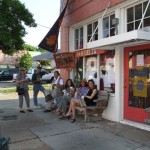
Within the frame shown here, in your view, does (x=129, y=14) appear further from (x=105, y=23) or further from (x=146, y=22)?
(x=105, y=23)

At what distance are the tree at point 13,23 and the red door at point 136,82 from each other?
3941 mm

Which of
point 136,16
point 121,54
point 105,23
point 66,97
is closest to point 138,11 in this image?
point 136,16

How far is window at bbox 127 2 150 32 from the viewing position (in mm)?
7477

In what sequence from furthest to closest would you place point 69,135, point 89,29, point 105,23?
point 89,29 < point 105,23 < point 69,135

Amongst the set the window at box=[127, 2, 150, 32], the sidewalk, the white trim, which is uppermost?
the window at box=[127, 2, 150, 32]

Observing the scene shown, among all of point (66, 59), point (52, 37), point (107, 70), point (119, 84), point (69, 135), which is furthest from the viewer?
point (66, 59)

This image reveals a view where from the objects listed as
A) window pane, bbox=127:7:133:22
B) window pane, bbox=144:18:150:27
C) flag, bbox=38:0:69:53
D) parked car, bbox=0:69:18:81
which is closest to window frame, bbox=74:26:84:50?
flag, bbox=38:0:69:53

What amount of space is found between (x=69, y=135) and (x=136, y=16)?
362 centimetres

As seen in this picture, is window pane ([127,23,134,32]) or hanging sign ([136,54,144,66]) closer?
hanging sign ([136,54,144,66])

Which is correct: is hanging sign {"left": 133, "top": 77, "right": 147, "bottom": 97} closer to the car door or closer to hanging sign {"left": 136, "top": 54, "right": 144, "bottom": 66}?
hanging sign {"left": 136, "top": 54, "right": 144, "bottom": 66}

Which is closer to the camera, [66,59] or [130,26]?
[130,26]

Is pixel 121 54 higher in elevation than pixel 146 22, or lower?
lower

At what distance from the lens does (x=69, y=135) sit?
6.95m

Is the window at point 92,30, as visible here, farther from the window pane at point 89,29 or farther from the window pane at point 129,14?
the window pane at point 129,14
